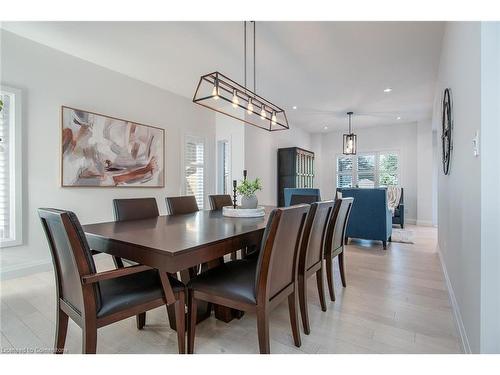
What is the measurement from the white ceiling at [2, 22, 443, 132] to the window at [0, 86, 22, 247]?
0.81 m

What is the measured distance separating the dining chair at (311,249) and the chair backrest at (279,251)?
7.2 inches

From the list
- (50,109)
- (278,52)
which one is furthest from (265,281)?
(50,109)

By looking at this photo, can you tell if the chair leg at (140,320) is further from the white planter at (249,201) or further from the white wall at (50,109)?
the white wall at (50,109)

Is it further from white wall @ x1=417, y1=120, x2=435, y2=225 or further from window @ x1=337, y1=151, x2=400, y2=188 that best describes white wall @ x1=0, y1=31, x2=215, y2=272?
white wall @ x1=417, y1=120, x2=435, y2=225

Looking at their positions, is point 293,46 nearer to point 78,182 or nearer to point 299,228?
point 299,228

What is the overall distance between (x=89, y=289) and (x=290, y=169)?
5377mm

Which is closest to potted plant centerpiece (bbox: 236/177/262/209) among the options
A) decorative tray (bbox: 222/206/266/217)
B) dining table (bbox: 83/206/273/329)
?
decorative tray (bbox: 222/206/266/217)

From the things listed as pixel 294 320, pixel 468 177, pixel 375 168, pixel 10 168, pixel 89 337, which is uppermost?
pixel 375 168

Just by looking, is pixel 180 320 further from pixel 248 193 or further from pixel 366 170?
pixel 366 170

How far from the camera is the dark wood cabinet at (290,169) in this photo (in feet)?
20.3

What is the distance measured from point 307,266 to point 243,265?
0.49m

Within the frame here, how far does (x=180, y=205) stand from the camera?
2.88 metres
